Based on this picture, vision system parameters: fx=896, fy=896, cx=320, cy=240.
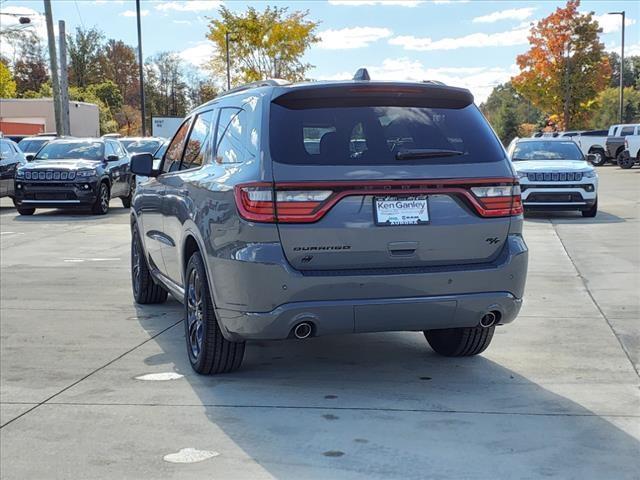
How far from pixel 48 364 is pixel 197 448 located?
Answer: 2.24 metres

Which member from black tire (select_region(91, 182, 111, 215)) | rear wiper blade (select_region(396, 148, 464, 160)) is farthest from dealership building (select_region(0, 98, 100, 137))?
rear wiper blade (select_region(396, 148, 464, 160))

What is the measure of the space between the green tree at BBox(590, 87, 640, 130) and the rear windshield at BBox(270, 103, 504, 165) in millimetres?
75917

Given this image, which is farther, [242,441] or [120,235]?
[120,235]

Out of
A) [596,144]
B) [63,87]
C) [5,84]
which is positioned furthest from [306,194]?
[5,84]

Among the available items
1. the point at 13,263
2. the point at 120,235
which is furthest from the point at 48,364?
the point at 120,235

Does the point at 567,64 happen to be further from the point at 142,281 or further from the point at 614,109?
the point at 142,281

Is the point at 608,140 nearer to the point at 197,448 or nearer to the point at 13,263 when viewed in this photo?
the point at 13,263

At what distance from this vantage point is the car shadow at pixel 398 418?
13.8 ft

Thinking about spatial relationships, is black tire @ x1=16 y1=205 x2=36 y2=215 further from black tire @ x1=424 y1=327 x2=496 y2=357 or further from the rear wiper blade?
the rear wiper blade

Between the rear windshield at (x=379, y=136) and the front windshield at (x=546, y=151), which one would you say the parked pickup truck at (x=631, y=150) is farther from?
the rear windshield at (x=379, y=136)

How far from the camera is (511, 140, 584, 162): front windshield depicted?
17922 mm

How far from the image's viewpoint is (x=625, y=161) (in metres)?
38.4

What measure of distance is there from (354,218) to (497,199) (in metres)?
0.91

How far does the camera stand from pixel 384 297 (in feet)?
16.6
